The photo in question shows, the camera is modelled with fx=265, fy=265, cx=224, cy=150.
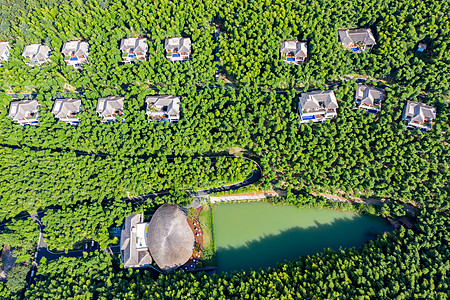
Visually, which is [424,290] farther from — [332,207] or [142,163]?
[142,163]

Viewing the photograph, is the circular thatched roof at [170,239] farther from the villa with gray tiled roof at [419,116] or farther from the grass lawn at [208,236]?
the villa with gray tiled roof at [419,116]

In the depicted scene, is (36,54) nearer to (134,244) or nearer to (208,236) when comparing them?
(134,244)

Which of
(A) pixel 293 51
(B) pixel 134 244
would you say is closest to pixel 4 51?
(B) pixel 134 244

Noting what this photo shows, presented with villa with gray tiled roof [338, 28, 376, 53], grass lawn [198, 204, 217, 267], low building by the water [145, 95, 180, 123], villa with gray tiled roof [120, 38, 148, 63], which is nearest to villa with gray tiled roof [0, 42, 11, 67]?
villa with gray tiled roof [120, 38, 148, 63]

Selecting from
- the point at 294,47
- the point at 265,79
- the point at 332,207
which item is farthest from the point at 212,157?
the point at 294,47

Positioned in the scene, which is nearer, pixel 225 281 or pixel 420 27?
pixel 225 281

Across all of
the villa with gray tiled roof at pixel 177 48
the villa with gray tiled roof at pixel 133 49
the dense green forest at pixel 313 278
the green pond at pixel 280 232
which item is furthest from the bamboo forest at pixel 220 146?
the villa with gray tiled roof at pixel 177 48
